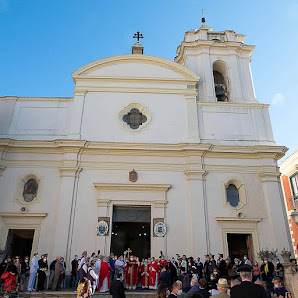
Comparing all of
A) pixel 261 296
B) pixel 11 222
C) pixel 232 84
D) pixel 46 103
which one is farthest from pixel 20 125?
pixel 261 296

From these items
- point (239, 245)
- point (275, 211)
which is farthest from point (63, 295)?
point (275, 211)

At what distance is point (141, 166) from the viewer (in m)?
16.5

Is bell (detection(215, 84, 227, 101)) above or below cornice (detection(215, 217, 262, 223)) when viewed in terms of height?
above

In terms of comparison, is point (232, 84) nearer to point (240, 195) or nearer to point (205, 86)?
point (205, 86)

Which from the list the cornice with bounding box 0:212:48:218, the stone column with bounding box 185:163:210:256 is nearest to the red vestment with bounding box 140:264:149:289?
the stone column with bounding box 185:163:210:256

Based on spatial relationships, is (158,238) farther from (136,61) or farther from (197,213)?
(136,61)

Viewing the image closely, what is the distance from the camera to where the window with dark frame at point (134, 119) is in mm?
18100

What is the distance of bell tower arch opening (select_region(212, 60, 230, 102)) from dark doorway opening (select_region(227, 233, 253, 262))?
893 cm

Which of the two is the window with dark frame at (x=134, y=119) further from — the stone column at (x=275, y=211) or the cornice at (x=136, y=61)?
the stone column at (x=275, y=211)

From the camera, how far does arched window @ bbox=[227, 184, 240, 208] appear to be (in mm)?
16414

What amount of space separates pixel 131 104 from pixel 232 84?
6970 millimetres

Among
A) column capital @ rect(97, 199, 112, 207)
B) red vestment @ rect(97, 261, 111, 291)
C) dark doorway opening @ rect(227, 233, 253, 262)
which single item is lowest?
red vestment @ rect(97, 261, 111, 291)

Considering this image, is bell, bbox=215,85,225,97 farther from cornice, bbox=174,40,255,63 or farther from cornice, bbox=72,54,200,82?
cornice, bbox=174,40,255,63

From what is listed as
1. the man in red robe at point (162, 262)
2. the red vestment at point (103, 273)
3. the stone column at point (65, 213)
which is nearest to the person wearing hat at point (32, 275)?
the stone column at point (65, 213)
